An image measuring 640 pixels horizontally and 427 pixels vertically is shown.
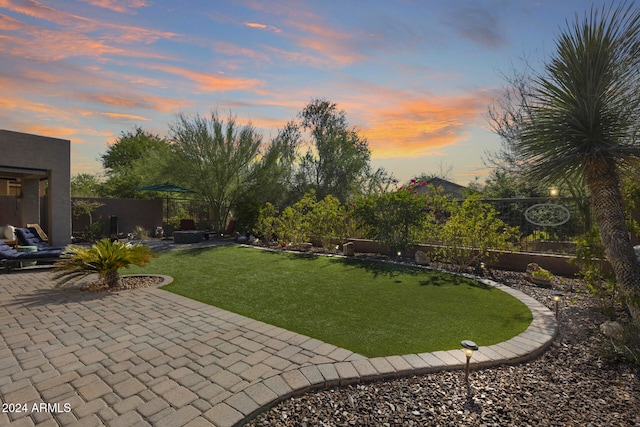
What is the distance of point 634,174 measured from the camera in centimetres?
402

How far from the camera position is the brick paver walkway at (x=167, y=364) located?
2189 mm

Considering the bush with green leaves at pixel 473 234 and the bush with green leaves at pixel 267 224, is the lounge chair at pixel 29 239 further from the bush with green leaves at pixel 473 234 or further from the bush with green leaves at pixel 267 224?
the bush with green leaves at pixel 473 234

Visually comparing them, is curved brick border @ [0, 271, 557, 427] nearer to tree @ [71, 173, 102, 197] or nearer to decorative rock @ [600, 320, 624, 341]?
decorative rock @ [600, 320, 624, 341]

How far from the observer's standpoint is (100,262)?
5543 mm

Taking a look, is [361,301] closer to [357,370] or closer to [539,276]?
[357,370]

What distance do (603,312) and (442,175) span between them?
2690 cm

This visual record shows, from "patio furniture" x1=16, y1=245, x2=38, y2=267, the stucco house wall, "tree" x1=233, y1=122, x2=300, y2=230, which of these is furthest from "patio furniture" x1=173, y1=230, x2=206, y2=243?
"patio furniture" x1=16, y1=245, x2=38, y2=267

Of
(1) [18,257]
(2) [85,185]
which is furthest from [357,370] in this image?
(2) [85,185]

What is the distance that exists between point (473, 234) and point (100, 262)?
24.6 ft

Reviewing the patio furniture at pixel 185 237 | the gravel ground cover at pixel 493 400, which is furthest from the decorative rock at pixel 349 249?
the patio furniture at pixel 185 237

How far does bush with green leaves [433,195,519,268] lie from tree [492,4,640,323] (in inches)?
104

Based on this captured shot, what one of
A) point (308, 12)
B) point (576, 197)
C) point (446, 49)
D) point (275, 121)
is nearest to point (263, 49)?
point (308, 12)

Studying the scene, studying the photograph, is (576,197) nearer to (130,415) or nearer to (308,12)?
(308,12)

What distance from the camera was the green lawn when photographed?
3482 mm
